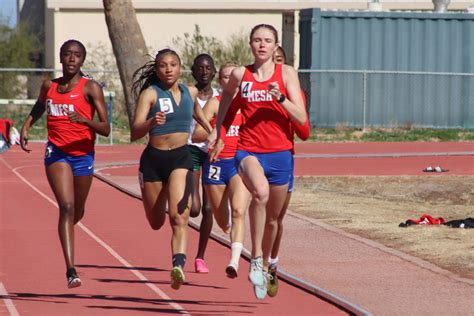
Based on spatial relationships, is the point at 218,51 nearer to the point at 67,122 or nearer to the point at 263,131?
the point at 67,122

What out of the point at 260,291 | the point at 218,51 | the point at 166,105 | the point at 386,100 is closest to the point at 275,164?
the point at 260,291

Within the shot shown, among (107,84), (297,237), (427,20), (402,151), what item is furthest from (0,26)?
(297,237)

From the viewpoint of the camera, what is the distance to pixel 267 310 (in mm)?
11023

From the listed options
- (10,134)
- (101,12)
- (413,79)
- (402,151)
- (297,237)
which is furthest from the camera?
(101,12)

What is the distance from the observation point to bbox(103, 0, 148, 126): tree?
1293 inches

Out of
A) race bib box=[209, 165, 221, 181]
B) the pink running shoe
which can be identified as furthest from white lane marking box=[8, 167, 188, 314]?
race bib box=[209, 165, 221, 181]

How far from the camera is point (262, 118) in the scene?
10.7m

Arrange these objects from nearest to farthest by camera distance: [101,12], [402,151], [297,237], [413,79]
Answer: [297,237], [402,151], [413,79], [101,12]

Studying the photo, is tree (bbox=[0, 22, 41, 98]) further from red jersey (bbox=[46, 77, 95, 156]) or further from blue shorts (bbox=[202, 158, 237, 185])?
red jersey (bbox=[46, 77, 95, 156])

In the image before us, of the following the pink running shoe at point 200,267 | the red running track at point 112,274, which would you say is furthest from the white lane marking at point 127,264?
the pink running shoe at point 200,267

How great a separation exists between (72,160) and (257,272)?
2226 mm

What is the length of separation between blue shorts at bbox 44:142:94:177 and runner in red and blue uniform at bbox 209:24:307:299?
142 centimetres

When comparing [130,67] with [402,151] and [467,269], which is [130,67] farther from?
[467,269]

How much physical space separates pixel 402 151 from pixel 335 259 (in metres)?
19.1
